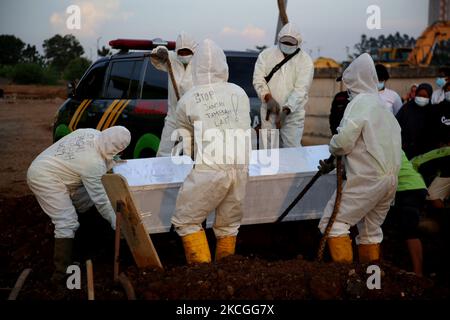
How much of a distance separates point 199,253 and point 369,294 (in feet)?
4.66

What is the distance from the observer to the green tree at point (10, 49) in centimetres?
4536

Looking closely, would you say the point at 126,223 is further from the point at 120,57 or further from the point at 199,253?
the point at 120,57

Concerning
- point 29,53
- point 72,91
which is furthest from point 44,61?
point 72,91

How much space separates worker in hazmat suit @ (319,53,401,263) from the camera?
16.9ft

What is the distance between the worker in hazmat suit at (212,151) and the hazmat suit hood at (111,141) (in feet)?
1.68

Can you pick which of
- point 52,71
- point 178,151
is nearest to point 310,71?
point 178,151

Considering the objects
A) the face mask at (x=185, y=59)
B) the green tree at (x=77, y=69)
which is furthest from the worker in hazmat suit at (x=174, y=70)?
the green tree at (x=77, y=69)

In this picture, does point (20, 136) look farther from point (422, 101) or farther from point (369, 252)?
point (369, 252)

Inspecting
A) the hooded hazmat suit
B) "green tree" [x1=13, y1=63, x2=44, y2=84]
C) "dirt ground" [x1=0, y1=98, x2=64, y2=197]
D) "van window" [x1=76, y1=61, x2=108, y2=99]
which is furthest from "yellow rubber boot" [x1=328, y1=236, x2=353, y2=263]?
"green tree" [x1=13, y1=63, x2=44, y2=84]

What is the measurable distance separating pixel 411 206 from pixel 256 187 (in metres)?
1.34

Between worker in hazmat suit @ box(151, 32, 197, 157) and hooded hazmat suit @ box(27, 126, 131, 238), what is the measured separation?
139cm

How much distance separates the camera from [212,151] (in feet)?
17.0

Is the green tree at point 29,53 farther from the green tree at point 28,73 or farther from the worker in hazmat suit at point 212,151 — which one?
the worker in hazmat suit at point 212,151

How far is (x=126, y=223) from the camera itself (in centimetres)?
512
